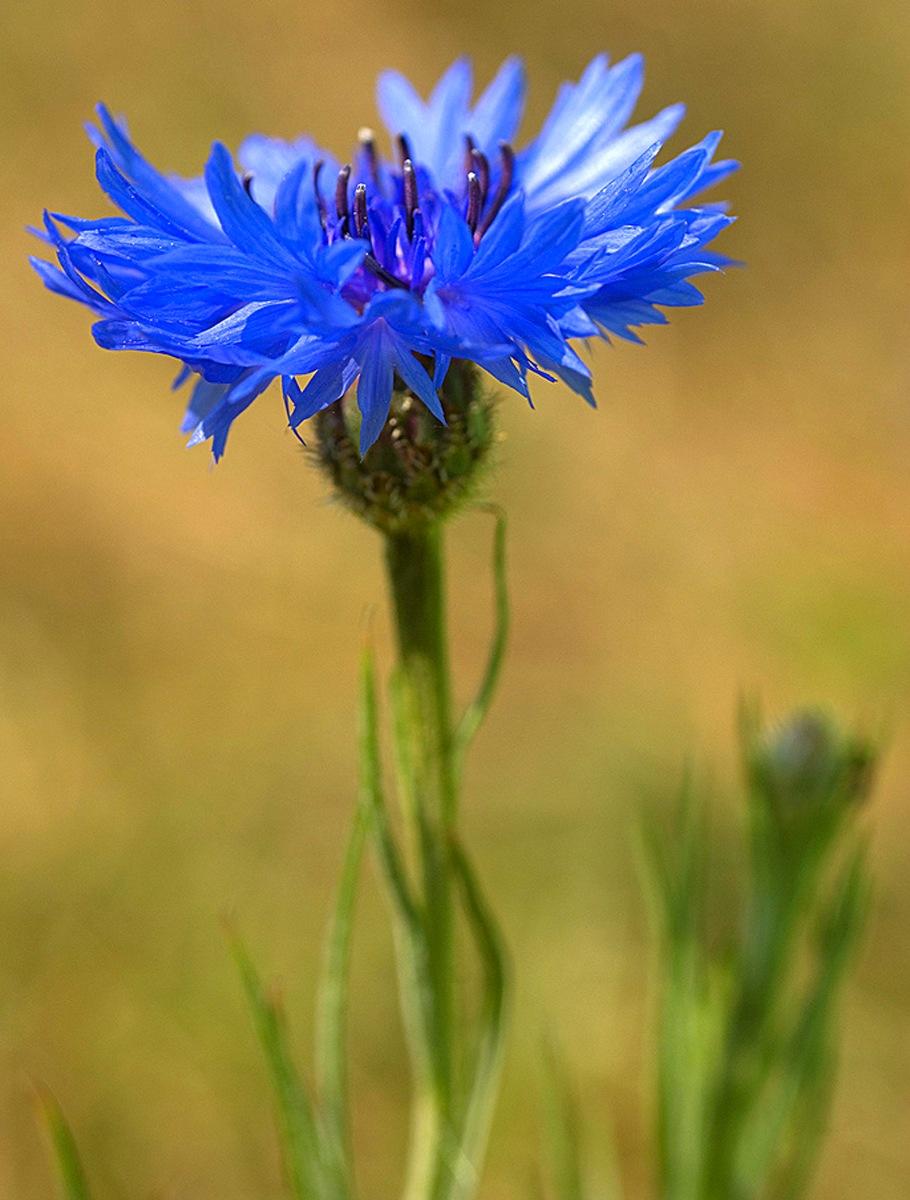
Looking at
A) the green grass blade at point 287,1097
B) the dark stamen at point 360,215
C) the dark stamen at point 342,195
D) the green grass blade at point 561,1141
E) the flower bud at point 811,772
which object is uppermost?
the dark stamen at point 342,195

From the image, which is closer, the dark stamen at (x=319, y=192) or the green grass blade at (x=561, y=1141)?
the dark stamen at (x=319, y=192)

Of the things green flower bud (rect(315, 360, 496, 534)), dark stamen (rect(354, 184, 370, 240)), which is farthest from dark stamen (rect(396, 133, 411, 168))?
green flower bud (rect(315, 360, 496, 534))

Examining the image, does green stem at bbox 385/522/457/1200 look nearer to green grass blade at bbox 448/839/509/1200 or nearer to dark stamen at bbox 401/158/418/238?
green grass blade at bbox 448/839/509/1200

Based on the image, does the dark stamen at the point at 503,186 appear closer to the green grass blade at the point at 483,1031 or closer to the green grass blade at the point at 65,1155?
the green grass blade at the point at 483,1031

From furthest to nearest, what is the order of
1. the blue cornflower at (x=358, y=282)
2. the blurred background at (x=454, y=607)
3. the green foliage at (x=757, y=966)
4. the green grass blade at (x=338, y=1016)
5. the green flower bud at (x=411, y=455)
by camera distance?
the blurred background at (x=454, y=607)
the green foliage at (x=757, y=966)
the green grass blade at (x=338, y=1016)
the green flower bud at (x=411, y=455)
the blue cornflower at (x=358, y=282)

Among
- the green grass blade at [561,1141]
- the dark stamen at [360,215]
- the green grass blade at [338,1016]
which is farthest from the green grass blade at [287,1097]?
the dark stamen at [360,215]

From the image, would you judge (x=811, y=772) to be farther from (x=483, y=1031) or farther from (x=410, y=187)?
(x=410, y=187)

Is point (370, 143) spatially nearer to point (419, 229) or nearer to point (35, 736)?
point (419, 229)
